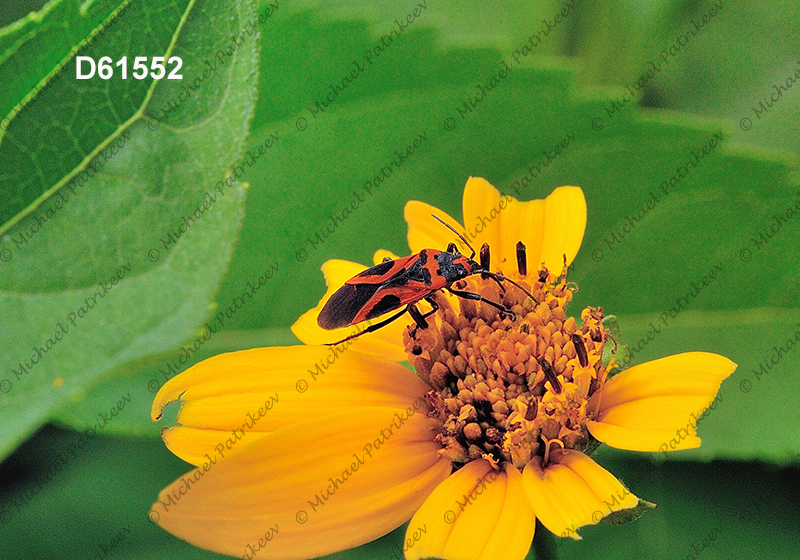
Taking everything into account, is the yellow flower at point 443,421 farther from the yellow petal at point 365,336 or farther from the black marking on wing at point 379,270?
the black marking on wing at point 379,270

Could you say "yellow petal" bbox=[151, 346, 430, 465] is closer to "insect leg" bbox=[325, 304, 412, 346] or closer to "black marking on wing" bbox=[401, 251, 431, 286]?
"insect leg" bbox=[325, 304, 412, 346]

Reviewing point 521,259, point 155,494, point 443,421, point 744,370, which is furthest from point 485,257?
point 155,494

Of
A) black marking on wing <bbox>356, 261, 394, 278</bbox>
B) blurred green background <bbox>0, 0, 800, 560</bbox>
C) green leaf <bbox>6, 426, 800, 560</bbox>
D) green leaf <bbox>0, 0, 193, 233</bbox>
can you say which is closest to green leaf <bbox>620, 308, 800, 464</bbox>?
blurred green background <bbox>0, 0, 800, 560</bbox>

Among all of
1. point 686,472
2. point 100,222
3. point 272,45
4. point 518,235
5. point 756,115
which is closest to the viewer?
point 100,222

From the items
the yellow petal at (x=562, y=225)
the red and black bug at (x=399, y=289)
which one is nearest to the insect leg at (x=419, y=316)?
the red and black bug at (x=399, y=289)

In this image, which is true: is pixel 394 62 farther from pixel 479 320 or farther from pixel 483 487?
pixel 483 487

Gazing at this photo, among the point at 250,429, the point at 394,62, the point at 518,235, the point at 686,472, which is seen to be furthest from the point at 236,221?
the point at 686,472

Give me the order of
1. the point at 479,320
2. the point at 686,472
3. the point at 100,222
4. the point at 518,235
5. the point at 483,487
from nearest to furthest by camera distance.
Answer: the point at 100,222
the point at 483,487
the point at 479,320
the point at 518,235
the point at 686,472

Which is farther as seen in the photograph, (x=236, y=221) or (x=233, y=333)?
(x=233, y=333)
